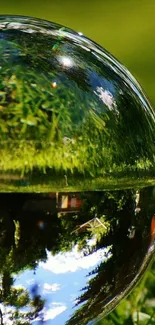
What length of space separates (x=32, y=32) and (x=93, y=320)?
2.32ft

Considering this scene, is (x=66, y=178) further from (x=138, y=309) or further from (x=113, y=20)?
(x=113, y=20)

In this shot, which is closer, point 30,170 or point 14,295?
point 30,170

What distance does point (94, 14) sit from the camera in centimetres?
877

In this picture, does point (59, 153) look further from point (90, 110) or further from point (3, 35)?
point (3, 35)

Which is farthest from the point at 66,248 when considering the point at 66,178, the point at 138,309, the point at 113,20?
the point at 113,20

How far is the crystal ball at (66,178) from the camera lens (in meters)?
1.92

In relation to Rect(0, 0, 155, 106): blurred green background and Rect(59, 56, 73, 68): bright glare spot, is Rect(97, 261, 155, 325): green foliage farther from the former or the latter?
Rect(0, 0, 155, 106): blurred green background

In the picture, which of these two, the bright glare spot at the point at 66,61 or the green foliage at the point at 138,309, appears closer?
the bright glare spot at the point at 66,61

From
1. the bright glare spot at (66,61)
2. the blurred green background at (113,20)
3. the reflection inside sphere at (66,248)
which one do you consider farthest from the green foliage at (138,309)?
the blurred green background at (113,20)

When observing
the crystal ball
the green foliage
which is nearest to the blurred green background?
the green foliage

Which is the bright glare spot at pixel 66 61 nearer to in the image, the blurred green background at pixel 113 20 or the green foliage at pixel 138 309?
the green foliage at pixel 138 309

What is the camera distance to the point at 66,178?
1.93 m

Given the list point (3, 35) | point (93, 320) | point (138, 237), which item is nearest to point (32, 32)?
point (3, 35)

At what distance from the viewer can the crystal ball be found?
75.8 inches
